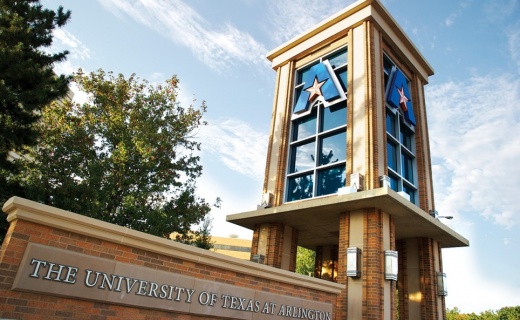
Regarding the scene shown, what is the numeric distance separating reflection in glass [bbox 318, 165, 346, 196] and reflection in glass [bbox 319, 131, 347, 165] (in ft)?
1.52

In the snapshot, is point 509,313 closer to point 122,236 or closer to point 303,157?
point 303,157

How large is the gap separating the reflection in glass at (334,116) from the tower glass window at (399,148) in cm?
202

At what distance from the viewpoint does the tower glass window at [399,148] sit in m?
15.5

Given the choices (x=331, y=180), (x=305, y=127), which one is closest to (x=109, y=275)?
(x=331, y=180)

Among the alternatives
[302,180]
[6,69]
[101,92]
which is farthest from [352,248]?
[101,92]

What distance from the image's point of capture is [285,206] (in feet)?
46.7

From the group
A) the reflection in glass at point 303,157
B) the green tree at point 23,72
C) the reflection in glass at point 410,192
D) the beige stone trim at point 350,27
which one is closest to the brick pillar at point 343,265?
the reflection in glass at point 303,157

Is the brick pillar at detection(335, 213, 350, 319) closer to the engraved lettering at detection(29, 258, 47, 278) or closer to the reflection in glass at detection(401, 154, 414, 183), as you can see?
the reflection in glass at detection(401, 154, 414, 183)

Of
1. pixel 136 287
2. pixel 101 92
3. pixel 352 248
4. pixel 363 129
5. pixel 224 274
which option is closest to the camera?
pixel 136 287

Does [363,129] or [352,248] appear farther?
[363,129]

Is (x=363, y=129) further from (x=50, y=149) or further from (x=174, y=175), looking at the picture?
(x=50, y=149)

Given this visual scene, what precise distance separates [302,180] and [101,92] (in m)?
10.3

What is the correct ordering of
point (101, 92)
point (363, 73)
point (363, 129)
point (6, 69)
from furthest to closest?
point (101, 92) < point (363, 73) < point (363, 129) < point (6, 69)

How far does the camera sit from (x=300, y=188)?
1587 cm
